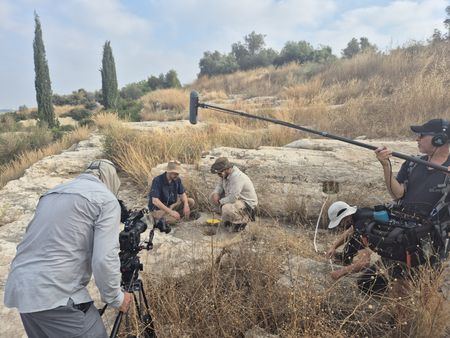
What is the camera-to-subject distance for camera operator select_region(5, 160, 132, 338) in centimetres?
192

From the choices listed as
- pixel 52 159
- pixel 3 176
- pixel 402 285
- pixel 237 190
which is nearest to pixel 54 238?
pixel 402 285

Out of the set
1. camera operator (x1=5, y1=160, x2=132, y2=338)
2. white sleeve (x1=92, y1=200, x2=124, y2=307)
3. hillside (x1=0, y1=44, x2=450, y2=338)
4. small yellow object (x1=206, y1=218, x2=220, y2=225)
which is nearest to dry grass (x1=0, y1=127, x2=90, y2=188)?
hillside (x1=0, y1=44, x2=450, y2=338)

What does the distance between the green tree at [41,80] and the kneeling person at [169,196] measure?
1615 cm

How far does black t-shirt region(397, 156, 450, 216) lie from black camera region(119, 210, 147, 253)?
214 centimetres

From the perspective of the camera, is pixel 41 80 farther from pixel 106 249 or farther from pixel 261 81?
pixel 106 249

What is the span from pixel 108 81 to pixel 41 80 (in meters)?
3.78

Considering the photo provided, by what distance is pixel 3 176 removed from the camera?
820 centimetres

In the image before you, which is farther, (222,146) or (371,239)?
(222,146)

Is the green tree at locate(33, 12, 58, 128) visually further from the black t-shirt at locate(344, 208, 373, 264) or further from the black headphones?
the black headphones

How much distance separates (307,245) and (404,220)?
117 cm

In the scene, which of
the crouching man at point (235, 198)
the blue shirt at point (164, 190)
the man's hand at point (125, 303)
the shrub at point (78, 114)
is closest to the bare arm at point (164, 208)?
the blue shirt at point (164, 190)

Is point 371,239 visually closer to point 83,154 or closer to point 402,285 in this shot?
point 402,285

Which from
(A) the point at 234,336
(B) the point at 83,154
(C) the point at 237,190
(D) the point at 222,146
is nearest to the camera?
(A) the point at 234,336

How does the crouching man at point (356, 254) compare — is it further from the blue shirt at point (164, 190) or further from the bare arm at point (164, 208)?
the blue shirt at point (164, 190)
